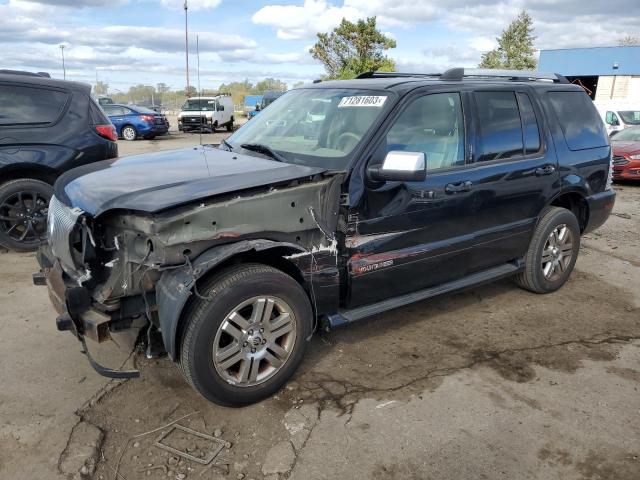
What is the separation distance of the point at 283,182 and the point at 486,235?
1.89 metres

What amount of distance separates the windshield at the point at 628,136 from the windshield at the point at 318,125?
1113cm

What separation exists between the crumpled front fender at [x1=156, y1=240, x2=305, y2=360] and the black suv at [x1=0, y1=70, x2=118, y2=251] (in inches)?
145

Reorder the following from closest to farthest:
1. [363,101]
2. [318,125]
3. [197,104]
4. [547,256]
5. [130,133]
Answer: [363,101], [318,125], [547,256], [130,133], [197,104]

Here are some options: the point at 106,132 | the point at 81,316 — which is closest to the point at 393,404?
the point at 81,316

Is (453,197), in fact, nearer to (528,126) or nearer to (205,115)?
(528,126)

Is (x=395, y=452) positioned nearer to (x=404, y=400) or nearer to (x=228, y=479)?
(x=404, y=400)

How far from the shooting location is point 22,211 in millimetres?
5715

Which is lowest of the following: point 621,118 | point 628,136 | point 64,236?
point 64,236

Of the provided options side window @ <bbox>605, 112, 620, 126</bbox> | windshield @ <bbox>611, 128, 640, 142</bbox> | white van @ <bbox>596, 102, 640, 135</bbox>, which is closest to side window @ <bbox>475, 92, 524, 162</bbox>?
windshield @ <bbox>611, 128, 640, 142</bbox>

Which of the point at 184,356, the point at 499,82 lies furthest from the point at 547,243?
the point at 184,356

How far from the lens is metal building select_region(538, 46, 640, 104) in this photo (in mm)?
33969

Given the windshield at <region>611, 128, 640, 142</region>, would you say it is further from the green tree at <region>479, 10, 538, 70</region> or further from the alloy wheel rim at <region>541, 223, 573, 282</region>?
the green tree at <region>479, 10, 538, 70</region>

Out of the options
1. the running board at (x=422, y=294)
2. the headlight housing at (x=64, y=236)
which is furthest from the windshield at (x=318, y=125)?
the headlight housing at (x=64, y=236)

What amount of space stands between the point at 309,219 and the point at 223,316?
2.49 ft
